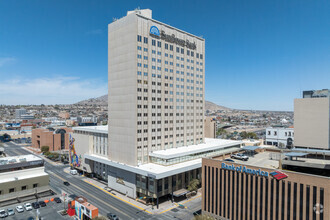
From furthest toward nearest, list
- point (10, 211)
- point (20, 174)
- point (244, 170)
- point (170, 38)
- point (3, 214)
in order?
point (170, 38) → point (20, 174) → point (10, 211) → point (3, 214) → point (244, 170)

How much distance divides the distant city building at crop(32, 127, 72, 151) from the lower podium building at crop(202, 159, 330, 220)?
136m

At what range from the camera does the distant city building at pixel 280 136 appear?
140 meters

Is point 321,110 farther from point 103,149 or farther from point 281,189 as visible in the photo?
point 103,149

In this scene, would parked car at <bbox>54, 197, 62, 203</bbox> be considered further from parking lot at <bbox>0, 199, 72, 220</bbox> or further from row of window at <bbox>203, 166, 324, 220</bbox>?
row of window at <bbox>203, 166, 324, 220</bbox>

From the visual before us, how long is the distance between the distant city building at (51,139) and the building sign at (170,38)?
386 ft

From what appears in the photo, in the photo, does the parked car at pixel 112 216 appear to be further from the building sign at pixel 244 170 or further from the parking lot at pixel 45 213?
the building sign at pixel 244 170

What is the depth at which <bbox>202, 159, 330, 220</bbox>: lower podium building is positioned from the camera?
37.3m

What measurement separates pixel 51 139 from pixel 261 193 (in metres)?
153

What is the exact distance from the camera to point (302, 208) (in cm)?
3828

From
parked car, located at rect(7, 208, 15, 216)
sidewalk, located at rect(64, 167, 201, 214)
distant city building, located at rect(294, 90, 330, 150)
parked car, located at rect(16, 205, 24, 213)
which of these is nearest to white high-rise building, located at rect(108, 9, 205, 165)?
sidewalk, located at rect(64, 167, 201, 214)

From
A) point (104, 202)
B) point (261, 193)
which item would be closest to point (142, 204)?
point (104, 202)

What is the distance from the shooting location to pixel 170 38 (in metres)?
84.7

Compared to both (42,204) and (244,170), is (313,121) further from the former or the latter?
(42,204)

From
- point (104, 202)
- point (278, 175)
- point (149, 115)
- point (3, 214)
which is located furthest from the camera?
point (149, 115)
